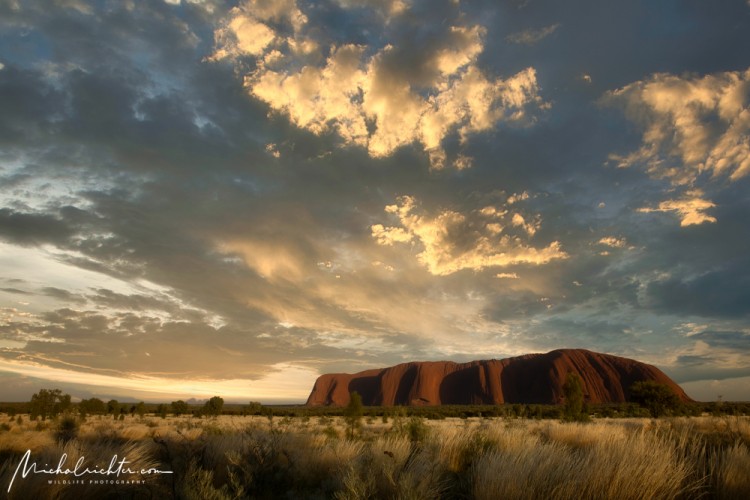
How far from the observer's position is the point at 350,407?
32.4 metres

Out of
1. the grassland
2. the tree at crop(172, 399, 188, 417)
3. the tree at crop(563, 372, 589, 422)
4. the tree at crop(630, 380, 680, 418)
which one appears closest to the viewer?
the grassland

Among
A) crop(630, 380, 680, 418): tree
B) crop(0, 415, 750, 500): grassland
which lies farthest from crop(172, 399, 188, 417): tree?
crop(0, 415, 750, 500): grassland

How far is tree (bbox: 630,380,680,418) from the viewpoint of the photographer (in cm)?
4466

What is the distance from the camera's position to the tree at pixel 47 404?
4541cm

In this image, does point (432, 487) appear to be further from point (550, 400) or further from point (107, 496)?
point (550, 400)

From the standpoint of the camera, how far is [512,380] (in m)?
158

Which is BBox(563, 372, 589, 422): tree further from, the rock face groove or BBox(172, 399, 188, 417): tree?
the rock face groove

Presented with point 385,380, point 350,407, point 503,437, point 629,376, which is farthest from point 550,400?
point 503,437

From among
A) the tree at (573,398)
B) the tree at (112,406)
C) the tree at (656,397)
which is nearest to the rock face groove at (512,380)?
the tree at (656,397)

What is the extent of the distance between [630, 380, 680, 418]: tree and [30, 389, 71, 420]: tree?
67685 mm

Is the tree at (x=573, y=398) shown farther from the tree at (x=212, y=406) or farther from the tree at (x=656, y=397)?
the tree at (x=212, y=406)

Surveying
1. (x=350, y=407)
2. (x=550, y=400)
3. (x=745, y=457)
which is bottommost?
(x=550, y=400)

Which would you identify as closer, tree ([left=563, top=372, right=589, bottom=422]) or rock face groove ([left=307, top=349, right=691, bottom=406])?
tree ([left=563, top=372, right=589, bottom=422])

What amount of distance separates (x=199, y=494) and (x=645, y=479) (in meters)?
5.36
